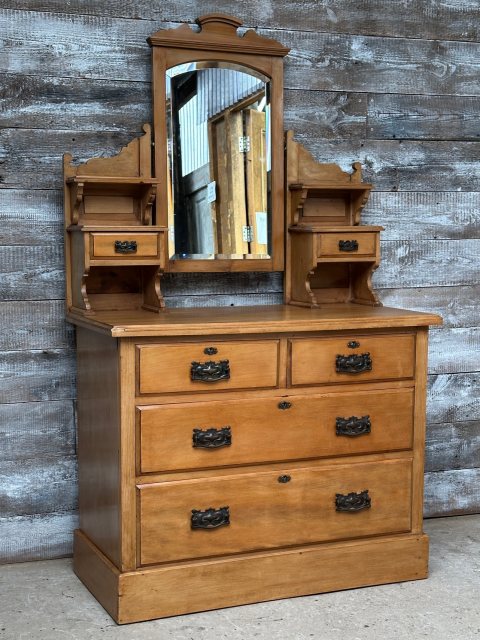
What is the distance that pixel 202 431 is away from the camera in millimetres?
2957

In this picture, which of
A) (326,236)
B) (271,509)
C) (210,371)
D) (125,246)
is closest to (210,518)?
(271,509)

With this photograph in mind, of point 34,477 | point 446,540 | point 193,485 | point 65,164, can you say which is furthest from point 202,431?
point 446,540

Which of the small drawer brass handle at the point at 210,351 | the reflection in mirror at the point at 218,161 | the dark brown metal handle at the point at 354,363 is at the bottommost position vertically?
the dark brown metal handle at the point at 354,363

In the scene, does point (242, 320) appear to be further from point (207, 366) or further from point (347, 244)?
point (347, 244)

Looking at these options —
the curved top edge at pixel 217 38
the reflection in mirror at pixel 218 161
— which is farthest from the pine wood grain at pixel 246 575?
the curved top edge at pixel 217 38

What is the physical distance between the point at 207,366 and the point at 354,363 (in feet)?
1.76

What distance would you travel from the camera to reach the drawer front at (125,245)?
10.3 ft

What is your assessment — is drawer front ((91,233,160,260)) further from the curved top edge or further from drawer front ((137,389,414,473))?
the curved top edge

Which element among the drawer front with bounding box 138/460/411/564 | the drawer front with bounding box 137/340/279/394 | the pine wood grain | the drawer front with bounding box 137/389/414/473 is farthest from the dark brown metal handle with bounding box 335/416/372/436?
the pine wood grain

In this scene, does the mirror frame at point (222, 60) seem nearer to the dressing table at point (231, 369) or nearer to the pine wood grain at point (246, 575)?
the dressing table at point (231, 369)

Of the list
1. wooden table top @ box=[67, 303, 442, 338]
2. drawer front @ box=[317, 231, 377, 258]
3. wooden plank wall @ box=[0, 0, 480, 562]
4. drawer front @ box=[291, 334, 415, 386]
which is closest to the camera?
wooden table top @ box=[67, 303, 442, 338]

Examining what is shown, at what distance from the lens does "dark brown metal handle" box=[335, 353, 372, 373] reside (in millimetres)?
3135

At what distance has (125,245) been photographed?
10.4 feet

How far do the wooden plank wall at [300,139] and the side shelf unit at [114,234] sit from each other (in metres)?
0.12
